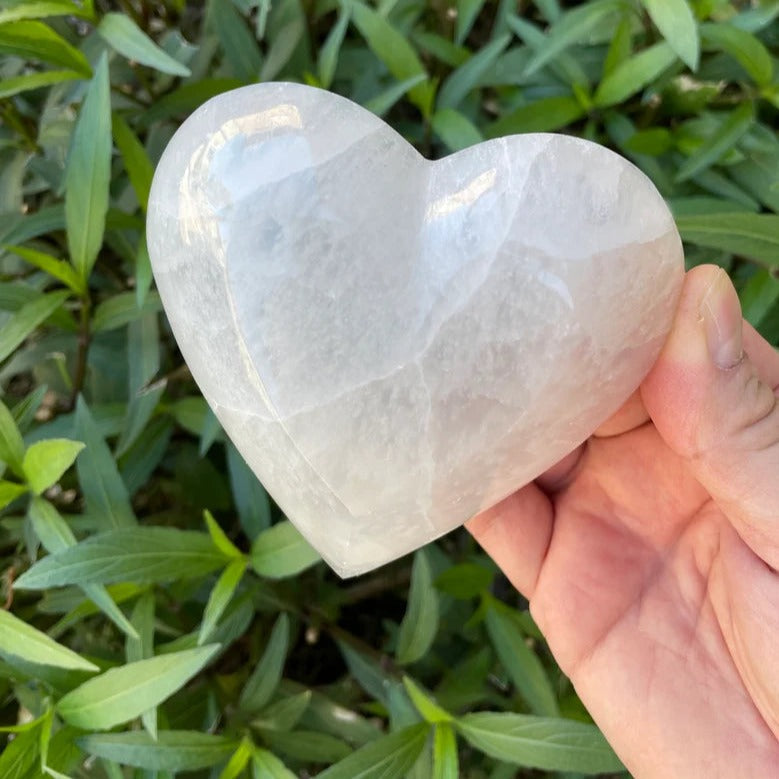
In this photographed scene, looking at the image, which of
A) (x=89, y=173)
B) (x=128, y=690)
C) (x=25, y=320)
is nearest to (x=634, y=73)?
(x=89, y=173)

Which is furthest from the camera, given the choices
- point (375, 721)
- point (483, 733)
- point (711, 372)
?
point (375, 721)

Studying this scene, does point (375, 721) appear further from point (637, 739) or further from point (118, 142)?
point (118, 142)

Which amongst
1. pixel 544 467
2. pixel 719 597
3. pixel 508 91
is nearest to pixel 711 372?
pixel 544 467

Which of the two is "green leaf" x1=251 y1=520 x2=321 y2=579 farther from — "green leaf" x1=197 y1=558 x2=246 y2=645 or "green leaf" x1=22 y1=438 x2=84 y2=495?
"green leaf" x1=22 y1=438 x2=84 y2=495

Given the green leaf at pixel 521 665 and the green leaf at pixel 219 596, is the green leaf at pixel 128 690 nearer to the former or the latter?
the green leaf at pixel 219 596

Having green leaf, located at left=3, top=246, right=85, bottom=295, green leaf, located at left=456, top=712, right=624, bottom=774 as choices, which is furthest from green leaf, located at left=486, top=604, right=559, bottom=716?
green leaf, located at left=3, top=246, right=85, bottom=295

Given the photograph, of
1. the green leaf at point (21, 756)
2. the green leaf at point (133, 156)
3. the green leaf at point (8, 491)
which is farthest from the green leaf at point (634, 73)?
the green leaf at point (21, 756)

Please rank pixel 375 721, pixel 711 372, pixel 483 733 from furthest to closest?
pixel 375 721, pixel 483 733, pixel 711 372
